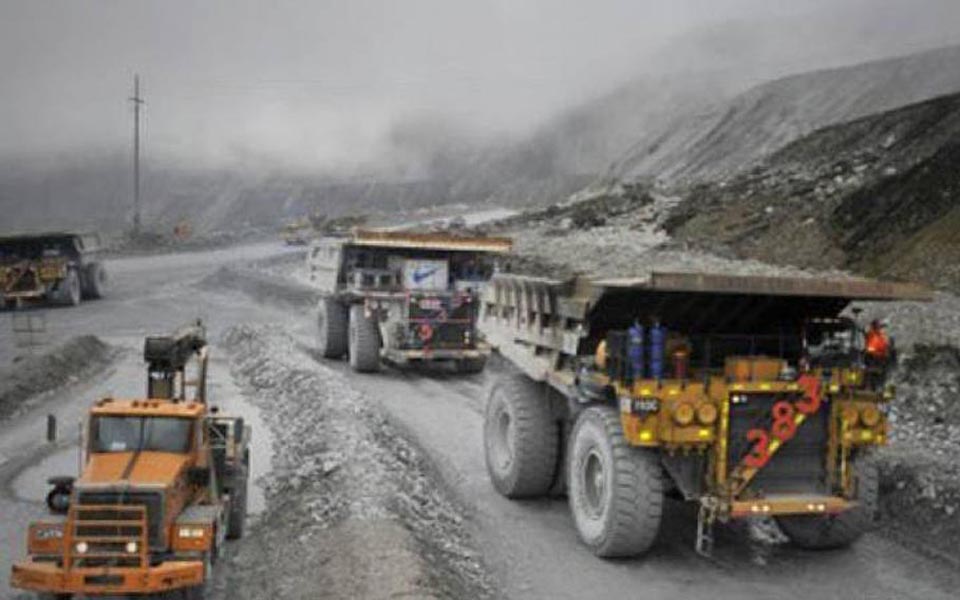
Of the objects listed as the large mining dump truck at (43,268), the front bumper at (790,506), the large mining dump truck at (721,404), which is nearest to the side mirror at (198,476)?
the large mining dump truck at (721,404)

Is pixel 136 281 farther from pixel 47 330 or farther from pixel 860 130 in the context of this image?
pixel 860 130

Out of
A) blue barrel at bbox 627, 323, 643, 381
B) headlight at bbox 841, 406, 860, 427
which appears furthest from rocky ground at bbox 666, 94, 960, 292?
blue barrel at bbox 627, 323, 643, 381

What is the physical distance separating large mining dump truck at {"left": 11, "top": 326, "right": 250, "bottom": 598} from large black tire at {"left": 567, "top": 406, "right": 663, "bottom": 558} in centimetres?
344

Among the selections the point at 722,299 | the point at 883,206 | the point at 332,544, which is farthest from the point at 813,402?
the point at 883,206

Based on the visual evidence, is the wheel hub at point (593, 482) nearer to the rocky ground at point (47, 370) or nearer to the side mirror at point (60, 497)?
the side mirror at point (60, 497)

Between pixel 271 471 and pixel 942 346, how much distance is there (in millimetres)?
9674

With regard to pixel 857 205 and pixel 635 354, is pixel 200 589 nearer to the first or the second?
pixel 635 354

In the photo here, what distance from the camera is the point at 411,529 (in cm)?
1027

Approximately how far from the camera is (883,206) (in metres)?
23.9

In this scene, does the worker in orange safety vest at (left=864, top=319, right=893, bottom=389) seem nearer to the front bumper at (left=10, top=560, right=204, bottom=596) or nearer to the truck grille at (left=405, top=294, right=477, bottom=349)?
the front bumper at (left=10, top=560, right=204, bottom=596)

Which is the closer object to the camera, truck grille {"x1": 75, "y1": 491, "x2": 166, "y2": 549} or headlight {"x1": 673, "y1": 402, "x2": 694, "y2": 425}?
truck grille {"x1": 75, "y1": 491, "x2": 166, "y2": 549}

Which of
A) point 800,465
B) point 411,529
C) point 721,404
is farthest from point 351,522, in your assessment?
point 800,465

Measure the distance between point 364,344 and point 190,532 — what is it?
501 inches

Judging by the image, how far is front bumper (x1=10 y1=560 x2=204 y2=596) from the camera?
8062 millimetres
